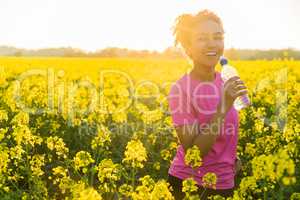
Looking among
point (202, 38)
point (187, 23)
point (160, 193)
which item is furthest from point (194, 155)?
point (187, 23)

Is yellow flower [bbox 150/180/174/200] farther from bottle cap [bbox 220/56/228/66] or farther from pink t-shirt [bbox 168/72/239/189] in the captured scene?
bottle cap [bbox 220/56/228/66]

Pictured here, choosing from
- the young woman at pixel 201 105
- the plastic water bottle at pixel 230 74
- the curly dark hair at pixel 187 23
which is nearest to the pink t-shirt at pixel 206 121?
the young woman at pixel 201 105

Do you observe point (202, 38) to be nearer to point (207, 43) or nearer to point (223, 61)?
point (207, 43)

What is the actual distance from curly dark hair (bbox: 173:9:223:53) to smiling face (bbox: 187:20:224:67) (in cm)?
6

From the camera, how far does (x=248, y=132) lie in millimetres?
5879

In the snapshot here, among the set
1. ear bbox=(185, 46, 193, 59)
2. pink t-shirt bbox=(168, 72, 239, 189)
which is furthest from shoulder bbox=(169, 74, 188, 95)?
ear bbox=(185, 46, 193, 59)

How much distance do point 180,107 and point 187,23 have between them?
0.56 meters

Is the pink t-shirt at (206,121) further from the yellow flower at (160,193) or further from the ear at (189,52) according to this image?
A: the yellow flower at (160,193)

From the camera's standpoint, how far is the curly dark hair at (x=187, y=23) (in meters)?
3.58

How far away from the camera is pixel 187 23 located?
3629 mm

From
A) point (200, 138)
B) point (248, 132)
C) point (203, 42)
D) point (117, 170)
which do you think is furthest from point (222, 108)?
point (248, 132)

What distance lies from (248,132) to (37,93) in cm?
270

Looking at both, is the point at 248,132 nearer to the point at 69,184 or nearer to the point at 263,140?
the point at 263,140

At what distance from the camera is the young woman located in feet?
11.2
